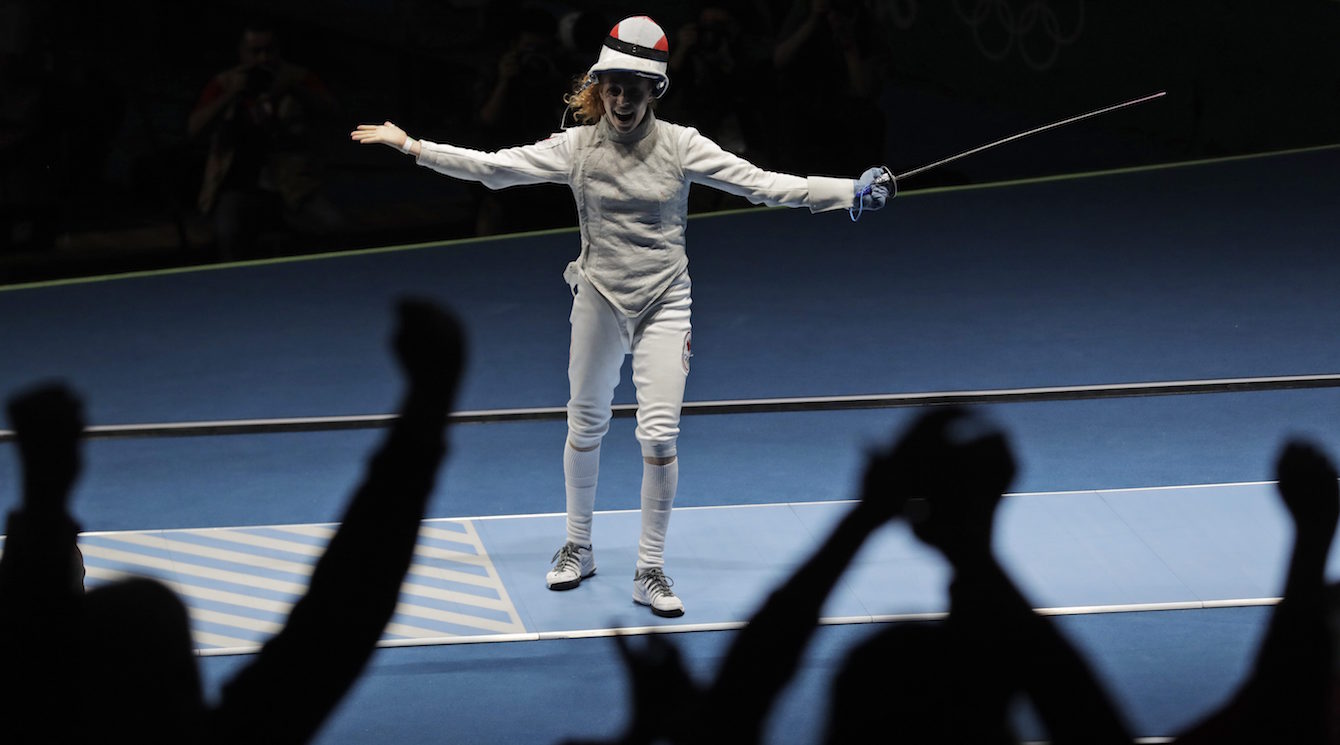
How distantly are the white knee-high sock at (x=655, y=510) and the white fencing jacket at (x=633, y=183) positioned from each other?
419mm

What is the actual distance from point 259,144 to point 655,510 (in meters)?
4.88

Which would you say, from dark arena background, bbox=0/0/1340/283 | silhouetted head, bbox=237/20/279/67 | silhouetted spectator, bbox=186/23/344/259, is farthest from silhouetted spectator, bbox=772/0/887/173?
silhouetted head, bbox=237/20/279/67

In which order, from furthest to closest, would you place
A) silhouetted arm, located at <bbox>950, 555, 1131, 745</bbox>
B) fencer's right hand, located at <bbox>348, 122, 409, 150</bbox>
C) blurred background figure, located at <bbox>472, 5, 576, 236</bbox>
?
blurred background figure, located at <bbox>472, 5, 576, 236</bbox> → fencer's right hand, located at <bbox>348, 122, 409, 150</bbox> → silhouetted arm, located at <bbox>950, 555, 1131, 745</bbox>

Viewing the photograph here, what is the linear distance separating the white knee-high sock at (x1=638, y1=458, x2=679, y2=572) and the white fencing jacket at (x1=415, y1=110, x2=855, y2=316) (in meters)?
0.42

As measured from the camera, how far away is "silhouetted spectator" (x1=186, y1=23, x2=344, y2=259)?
8.37 metres

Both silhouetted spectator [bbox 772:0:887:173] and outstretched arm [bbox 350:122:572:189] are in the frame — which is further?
silhouetted spectator [bbox 772:0:887:173]

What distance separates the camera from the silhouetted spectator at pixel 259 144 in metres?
8.37

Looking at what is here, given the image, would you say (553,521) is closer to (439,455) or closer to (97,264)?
(439,455)

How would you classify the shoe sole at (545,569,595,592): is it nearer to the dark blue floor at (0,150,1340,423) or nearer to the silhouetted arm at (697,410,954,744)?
the dark blue floor at (0,150,1340,423)

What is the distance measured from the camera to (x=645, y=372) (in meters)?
4.27

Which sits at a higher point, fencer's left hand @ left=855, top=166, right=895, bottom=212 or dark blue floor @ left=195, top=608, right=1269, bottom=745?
fencer's left hand @ left=855, top=166, right=895, bottom=212

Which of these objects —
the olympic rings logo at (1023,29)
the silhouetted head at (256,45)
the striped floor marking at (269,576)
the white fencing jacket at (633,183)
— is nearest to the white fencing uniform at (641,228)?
the white fencing jacket at (633,183)

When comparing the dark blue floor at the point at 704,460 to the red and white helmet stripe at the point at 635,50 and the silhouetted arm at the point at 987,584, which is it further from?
the silhouetted arm at the point at 987,584

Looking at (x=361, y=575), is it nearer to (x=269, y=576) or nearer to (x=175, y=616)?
(x=175, y=616)
